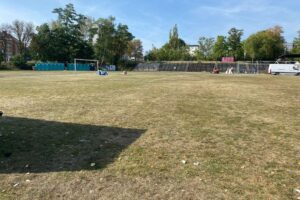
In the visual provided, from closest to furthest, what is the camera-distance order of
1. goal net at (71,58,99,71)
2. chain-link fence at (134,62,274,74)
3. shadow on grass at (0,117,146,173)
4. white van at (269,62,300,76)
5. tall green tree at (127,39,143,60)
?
shadow on grass at (0,117,146,173)
white van at (269,62,300,76)
chain-link fence at (134,62,274,74)
goal net at (71,58,99,71)
tall green tree at (127,39,143,60)

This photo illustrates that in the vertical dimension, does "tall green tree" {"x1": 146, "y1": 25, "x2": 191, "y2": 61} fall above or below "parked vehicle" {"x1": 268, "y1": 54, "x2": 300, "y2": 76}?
above

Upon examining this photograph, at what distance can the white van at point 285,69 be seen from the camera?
38872 millimetres

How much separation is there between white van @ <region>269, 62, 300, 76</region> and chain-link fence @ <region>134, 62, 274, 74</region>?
13.5 meters

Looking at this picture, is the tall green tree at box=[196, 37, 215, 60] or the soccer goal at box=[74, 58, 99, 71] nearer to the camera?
the soccer goal at box=[74, 58, 99, 71]

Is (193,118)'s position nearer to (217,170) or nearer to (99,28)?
(217,170)

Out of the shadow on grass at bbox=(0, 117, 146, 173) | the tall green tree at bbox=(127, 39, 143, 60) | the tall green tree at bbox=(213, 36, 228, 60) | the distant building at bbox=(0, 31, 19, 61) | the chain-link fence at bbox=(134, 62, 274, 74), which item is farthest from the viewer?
the tall green tree at bbox=(127, 39, 143, 60)

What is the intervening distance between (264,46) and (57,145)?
6719cm

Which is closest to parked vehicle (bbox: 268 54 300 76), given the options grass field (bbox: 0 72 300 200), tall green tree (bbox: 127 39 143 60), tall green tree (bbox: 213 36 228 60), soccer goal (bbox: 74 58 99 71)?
grass field (bbox: 0 72 300 200)

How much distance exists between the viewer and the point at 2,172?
4.17m

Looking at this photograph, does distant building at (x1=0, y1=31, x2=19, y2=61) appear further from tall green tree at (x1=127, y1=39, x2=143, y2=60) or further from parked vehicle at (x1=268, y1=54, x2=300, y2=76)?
parked vehicle at (x1=268, y1=54, x2=300, y2=76)

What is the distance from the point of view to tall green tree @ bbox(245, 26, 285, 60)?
66.3 metres

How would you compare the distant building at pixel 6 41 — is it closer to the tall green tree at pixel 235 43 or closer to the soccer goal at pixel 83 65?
the soccer goal at pixel 83 65

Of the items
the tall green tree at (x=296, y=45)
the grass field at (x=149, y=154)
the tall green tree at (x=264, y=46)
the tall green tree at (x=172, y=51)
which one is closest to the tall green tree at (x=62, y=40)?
the tall green tree at (x=172, y=51)

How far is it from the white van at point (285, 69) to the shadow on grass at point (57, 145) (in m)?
37.6
